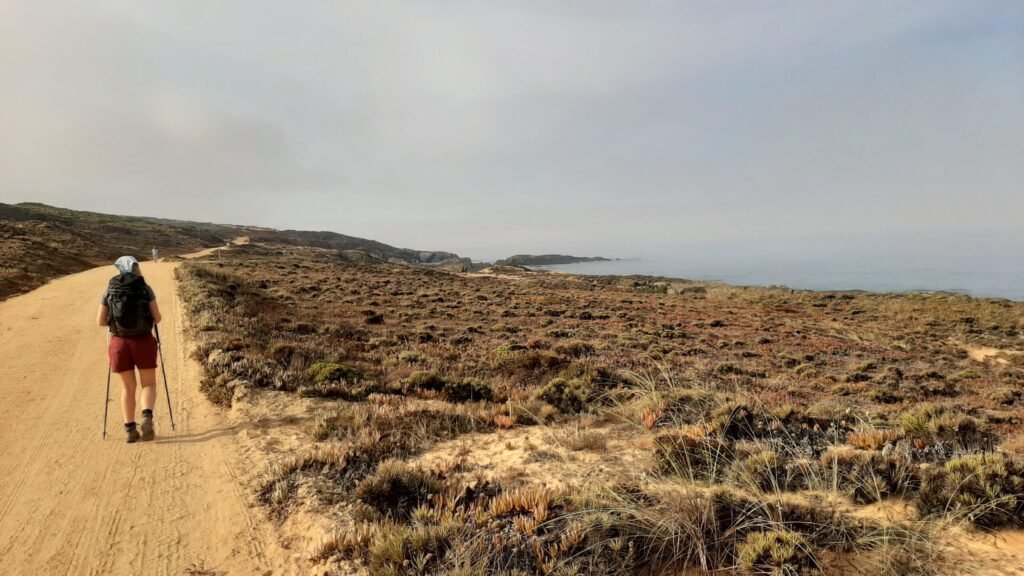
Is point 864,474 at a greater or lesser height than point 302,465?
greater

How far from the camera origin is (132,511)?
4.09 metres

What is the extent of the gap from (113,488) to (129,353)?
185 centimetres

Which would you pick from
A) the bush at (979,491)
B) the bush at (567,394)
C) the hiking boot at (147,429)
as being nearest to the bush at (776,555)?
the bush at (979,491)

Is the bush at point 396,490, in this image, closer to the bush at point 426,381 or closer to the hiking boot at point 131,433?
the hiking boot at point 131,433

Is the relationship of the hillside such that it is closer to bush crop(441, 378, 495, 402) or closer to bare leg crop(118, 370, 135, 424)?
bare leg crop(118, 370, 135, 424)

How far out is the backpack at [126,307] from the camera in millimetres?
5461

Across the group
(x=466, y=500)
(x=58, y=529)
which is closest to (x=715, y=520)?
(x=466, y=500)

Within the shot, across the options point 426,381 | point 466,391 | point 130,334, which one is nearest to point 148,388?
point 130,334

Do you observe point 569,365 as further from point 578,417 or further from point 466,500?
point 466,500

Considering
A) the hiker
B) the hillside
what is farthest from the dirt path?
the hillside

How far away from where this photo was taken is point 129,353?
5.61 metres

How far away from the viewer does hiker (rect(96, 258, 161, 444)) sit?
216 inches

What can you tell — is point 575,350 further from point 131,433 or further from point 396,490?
point 131,433

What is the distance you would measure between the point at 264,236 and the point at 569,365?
5268 inches
